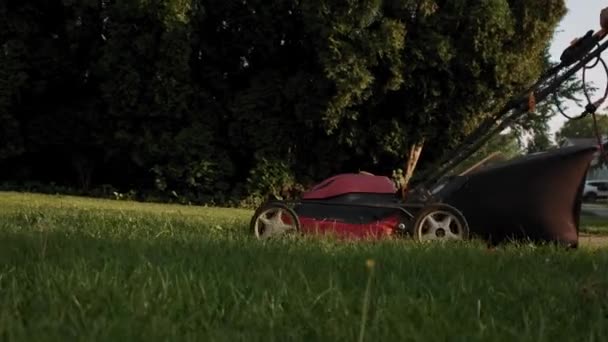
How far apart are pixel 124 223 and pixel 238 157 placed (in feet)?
36.1

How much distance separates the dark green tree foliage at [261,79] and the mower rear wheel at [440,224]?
983 centimetres

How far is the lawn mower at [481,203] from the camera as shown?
5.84 metres

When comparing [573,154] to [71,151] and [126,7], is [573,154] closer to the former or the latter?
[126,7]

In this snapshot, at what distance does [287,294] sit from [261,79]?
14.9m

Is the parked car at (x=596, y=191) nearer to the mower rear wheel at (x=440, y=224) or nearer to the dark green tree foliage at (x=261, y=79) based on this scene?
the dark green tree foliage at (x=261, y=79)

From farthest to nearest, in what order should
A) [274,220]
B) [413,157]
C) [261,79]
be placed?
[413,157] < [261,79] < [274,220]

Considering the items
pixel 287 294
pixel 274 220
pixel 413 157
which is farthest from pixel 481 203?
pixel 413 157

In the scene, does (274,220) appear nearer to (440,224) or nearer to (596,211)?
(440,224)

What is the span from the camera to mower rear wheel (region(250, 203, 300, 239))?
6.37 m

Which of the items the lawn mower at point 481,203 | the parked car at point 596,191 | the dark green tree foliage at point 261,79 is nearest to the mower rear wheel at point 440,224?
the lawn mower at point 481,203

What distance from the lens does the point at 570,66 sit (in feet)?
21.4

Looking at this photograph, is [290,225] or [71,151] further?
[71,151]

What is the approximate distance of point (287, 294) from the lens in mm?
2803

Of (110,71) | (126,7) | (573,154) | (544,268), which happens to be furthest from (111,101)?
(544,268)
